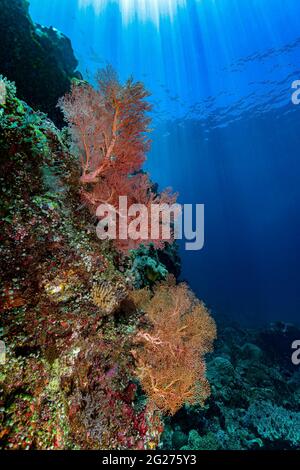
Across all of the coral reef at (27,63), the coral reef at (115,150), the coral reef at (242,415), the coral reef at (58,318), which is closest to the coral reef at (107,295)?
the coral reef at (58,318)

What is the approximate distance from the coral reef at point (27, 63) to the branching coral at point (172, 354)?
6413 millimetres

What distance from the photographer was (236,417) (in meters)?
7.71

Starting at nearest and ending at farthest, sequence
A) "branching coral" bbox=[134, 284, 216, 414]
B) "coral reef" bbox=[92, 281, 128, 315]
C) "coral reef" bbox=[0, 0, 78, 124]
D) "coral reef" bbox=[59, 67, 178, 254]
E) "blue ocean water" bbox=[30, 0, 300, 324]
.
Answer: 1. "coral reef" bbox=[92, 281, 128, 315]
2. "coral reef" bbox=[59, 67, 178, 254]
3. "branching coral" bbox=[134, 284, 216, 414]
4. "coral reef" bbox=[0, 0, 78, 124]
5. "blue ocean water" bbox=[30, 0, 300, 324]

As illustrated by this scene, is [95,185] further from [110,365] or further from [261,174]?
[261,174]

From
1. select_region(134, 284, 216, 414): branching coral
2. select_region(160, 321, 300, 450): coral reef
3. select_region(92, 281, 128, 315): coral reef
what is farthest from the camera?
select_region(160, 321, 300, 450): coral reef

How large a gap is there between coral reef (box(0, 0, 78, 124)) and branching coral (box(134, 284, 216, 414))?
6.41 metres

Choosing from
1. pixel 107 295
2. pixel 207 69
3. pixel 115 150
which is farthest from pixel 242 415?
pixel 207 69

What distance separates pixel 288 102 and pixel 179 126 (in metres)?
14.9

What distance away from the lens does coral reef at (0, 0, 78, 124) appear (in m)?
6.96

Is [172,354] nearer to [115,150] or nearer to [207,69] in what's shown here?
[115,150]

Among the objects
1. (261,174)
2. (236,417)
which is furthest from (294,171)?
(236,417)

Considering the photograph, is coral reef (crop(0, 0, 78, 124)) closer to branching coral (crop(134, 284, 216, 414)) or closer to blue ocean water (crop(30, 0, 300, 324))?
blue ocean water (crop(30, 0, 300, 324))

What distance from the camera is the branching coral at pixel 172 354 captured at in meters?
4.10

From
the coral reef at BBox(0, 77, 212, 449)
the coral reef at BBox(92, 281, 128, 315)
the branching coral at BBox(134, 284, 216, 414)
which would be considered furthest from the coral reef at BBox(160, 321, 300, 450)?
the coral reef at BBox(92, 281, 128, 315)
